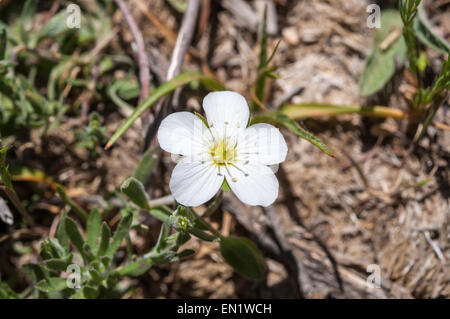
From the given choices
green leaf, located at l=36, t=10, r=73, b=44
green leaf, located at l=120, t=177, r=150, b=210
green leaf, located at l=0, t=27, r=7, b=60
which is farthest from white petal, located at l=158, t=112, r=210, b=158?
green leaf, located at l=36, t=10, r=73, b=44

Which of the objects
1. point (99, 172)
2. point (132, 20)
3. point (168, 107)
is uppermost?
point (132, 20)

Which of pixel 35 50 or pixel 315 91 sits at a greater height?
pixel 35 50

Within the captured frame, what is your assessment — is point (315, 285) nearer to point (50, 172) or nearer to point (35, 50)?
point (50, 172)

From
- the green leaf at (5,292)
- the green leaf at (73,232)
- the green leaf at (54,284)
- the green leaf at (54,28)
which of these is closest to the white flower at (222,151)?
the green leaf at (73,232)

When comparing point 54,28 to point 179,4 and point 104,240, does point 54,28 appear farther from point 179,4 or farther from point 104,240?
point 104,240

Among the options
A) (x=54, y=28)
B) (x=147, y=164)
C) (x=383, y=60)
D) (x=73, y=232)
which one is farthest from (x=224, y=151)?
(x=54, y=28)
